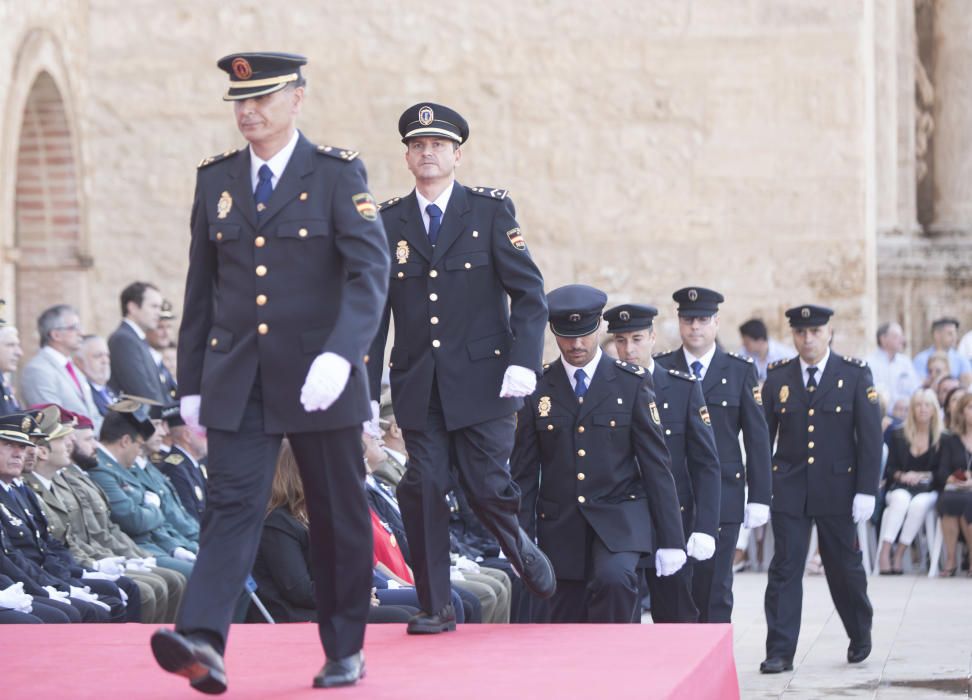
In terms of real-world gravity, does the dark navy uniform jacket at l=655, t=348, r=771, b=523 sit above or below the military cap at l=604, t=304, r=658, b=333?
below

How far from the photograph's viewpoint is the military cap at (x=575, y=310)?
699 cm

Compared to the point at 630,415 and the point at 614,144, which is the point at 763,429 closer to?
the point at 630,415

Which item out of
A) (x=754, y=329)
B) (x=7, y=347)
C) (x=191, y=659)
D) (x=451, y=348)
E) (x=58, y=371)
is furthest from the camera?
(x=754, y=329)

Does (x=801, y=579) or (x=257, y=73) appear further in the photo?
(x=801, y=579)

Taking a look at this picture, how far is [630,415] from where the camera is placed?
23.1ft

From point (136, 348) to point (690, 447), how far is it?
4.72m

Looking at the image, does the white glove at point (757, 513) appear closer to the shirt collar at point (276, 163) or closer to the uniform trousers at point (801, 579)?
the uniform trousers at point (801, 579)

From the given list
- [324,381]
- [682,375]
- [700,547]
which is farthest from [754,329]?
[324,381]

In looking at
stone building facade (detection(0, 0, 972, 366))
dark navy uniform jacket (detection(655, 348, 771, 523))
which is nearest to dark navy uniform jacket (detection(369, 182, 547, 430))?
dark navy uniform jacket (detection(655, 348, 771, 523))

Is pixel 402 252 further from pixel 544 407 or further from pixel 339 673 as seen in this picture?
pixel 339 673

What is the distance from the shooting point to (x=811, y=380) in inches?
366

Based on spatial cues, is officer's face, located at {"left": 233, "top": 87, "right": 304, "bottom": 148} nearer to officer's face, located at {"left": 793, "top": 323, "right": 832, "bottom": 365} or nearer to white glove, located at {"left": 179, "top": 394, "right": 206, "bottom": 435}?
white glove, located at {"left": 179, "top": 394, "right": 206, "bottom": 435}

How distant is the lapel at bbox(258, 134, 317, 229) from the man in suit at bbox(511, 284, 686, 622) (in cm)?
224

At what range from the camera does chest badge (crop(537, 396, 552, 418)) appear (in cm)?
710
